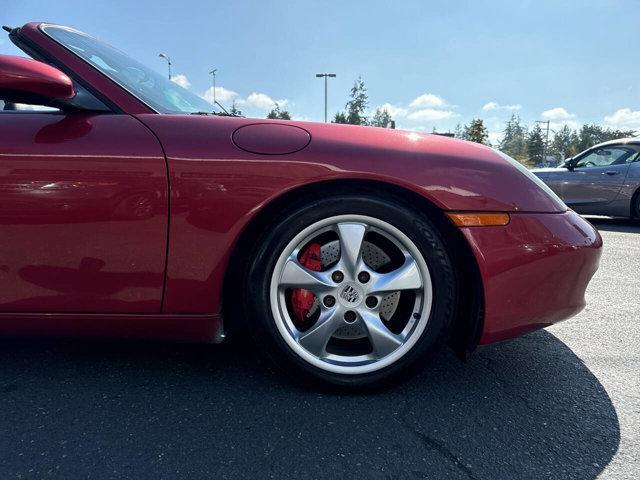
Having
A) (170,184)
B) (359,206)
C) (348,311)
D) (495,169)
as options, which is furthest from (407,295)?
(170,184)

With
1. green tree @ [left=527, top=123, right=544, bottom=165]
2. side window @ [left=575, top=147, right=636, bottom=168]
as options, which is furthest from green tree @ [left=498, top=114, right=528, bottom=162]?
side window @ [left=575, top=147, right=636, bottom=168]

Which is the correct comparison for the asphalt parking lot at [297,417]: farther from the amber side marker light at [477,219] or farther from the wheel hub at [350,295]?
the amber side marker light at [477,219]

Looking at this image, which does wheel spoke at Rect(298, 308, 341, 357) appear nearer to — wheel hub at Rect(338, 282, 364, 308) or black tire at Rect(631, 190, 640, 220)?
wheel hub at Rect(338, 282, 364, 308)

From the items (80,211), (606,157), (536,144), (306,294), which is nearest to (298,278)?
(306,294)

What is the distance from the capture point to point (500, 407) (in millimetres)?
1738

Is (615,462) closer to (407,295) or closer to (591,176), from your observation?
(407,295)

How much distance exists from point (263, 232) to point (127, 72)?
0.97 metres

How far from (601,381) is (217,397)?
153 cm

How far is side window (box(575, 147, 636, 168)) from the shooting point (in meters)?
7.82

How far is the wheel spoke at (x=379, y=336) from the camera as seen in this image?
175 centimetres

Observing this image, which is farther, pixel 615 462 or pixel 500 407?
pixel 500 407

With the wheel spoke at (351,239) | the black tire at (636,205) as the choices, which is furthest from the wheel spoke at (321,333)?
the black tire at (636,205)

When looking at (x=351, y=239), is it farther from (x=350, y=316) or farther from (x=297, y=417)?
(x=297, y=417)

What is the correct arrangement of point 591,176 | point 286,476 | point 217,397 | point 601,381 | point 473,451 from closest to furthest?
point 286,476, point 473,451, point 217,397, point 601,381, point 591,176
